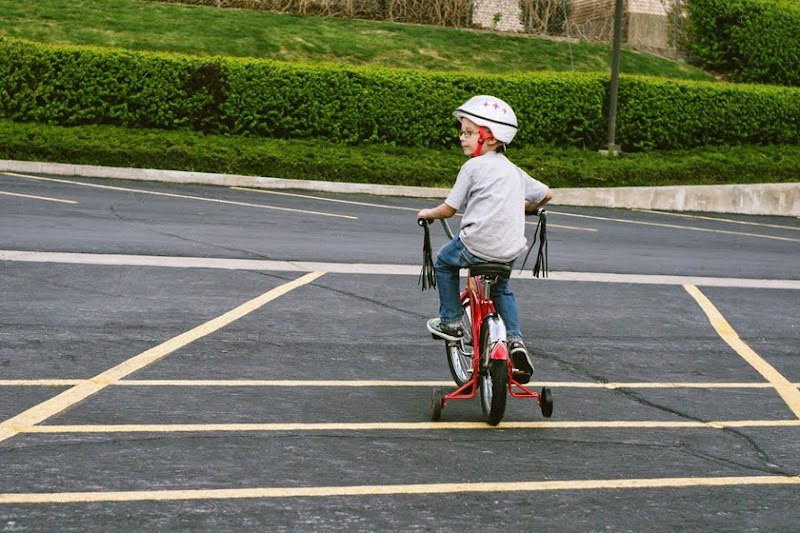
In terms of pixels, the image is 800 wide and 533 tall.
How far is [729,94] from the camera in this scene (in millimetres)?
25281

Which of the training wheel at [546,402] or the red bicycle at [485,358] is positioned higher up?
the red bicycle at [485,358]

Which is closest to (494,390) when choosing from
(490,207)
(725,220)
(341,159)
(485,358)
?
(485,358)

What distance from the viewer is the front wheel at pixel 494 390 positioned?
597 cm

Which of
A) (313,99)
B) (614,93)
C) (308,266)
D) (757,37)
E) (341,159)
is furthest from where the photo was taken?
(757,37)

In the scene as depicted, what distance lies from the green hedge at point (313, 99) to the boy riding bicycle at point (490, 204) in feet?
54.5

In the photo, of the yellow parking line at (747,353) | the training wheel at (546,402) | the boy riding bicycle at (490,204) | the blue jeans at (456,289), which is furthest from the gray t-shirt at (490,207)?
the yellow parking line at (747,353)

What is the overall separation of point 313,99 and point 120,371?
1604 cm

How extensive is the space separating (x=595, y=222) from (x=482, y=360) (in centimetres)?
1215

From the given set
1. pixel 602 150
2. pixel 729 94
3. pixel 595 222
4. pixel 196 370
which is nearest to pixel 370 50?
pixel 602 150

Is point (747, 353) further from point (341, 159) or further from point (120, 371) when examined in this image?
point (341, 159)

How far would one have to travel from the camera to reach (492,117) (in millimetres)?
6246

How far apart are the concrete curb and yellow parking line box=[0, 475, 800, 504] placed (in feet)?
50.0

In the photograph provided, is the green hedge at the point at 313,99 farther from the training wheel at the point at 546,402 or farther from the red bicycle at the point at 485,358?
the training wheel at the point at 546,402

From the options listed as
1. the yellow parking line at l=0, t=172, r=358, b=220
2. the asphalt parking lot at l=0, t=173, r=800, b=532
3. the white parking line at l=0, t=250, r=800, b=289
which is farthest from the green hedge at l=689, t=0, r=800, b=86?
the white parking line at l=0, t=250, r=800, b=289
